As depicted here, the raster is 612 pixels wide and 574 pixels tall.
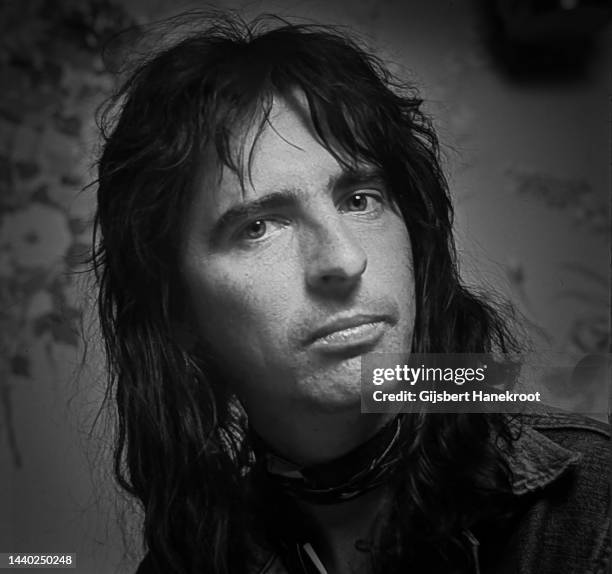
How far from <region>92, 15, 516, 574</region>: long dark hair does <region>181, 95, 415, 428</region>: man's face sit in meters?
0.04

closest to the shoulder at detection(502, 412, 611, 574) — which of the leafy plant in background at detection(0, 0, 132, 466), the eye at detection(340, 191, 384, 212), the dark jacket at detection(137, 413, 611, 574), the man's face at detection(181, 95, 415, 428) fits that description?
the dark jacket at detection(137, 413, 611, 574)

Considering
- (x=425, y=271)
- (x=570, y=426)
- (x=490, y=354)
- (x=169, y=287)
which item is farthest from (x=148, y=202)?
(x=570, y=426)

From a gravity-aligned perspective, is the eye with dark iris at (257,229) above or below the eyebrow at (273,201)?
below

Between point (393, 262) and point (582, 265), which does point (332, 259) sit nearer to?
point (393, 262)

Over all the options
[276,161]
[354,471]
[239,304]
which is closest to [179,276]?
[239,304]

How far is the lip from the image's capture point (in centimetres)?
99

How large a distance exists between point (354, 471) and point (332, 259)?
29 cm

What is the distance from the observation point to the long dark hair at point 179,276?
3.42ft

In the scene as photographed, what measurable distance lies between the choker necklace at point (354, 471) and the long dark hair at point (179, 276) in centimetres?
3

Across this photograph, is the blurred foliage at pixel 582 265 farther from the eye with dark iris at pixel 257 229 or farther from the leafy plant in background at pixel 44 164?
the leafy plant in background at pixel 44 164

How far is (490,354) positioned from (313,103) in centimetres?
43

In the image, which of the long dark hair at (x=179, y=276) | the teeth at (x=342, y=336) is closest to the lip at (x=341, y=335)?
the teeth at (x=342, y=336)

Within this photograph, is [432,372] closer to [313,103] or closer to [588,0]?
[313,103]

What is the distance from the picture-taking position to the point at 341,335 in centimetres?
99
